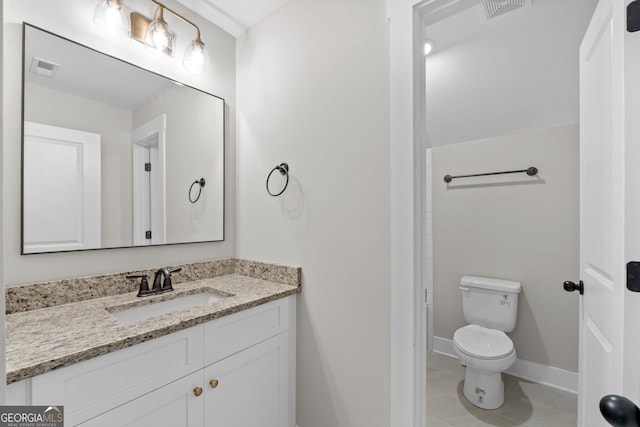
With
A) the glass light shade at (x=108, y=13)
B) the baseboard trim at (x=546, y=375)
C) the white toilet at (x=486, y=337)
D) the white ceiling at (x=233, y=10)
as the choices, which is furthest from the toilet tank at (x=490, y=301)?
the glass light shade at (x=108, y=13)

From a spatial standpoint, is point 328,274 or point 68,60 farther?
point 328,274

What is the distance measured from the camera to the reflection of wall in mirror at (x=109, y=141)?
128cm

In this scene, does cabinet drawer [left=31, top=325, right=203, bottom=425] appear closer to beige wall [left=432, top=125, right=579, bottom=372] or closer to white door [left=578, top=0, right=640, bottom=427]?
white door [left=578, top=0, right=640, bottom=427]

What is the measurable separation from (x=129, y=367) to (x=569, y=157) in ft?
8.87

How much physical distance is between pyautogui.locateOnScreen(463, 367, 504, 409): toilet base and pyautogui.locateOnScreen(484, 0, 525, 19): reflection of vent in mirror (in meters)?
2.28

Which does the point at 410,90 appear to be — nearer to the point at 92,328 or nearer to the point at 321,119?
the point at 321,119

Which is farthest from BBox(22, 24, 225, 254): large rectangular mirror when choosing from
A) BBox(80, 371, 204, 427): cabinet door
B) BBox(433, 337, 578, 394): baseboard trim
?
BBox(433, 337, 578, 394): baseboard trim

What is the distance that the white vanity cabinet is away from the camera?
889 mm

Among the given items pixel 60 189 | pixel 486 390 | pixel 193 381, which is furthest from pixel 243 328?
pixel 486 390

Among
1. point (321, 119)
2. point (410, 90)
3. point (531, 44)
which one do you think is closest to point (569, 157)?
point (531, 44)

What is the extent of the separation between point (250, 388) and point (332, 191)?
38.3 inches

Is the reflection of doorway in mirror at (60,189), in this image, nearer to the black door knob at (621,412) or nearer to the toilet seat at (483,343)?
the black door knob at (621,412)

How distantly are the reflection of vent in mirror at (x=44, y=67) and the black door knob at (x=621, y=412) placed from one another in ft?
6.75

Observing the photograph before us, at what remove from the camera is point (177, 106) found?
65.5 inches
